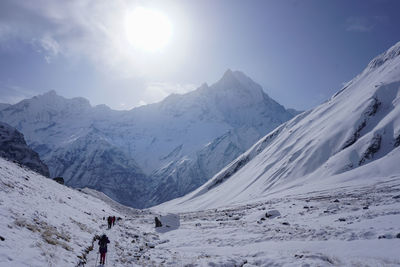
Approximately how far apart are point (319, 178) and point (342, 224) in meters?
61.4

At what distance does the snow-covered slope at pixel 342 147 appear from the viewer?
7056 centimetres

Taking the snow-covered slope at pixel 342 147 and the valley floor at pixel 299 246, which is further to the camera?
the snow-covered slope at pixel 342 147

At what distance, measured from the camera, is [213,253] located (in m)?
22.1

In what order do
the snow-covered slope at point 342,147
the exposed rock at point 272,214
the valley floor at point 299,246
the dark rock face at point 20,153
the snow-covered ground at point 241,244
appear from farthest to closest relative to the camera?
the dark rock face at point 20,153
the snow-covered slope at point 342,147
the exposed rock at point 272,214
the valley floor at point 299,246
the snow-covered ground at point 241,244

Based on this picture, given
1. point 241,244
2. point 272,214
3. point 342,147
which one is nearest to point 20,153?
point 272,214

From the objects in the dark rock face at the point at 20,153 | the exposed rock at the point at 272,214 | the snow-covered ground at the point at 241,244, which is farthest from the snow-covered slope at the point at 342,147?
the dark rock face at the point at 20,153

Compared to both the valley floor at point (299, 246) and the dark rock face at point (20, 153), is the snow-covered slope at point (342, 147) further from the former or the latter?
the dark rock face at point (20, 153)

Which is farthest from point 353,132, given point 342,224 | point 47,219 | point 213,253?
point 47,219

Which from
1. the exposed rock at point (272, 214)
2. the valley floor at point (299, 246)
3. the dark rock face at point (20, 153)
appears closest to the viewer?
the valley floor at point (299, 246)

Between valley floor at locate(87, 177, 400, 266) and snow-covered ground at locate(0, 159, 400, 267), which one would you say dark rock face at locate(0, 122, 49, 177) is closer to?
snow-covered ground at locate(0, 159, 400, 267)

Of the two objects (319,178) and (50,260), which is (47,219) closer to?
(50,260)

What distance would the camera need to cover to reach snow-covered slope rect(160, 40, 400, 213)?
70.6m

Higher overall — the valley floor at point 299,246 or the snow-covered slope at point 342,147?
the snow-covered slope at point 342,147

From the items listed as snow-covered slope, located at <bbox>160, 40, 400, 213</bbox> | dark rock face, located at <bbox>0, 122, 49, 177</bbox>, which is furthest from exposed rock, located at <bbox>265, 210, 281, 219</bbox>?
dark rock face, located at <bbox>0, 122, 49, 177</bbox>
